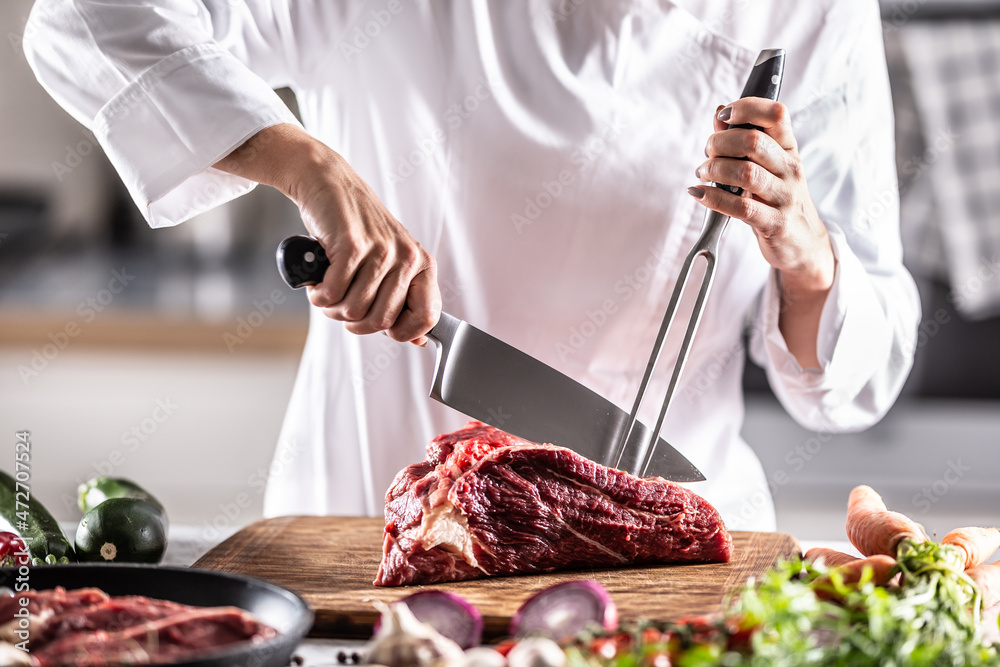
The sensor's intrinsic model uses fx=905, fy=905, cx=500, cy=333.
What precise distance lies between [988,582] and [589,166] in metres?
0.91

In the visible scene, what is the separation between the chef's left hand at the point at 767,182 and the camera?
1356mm

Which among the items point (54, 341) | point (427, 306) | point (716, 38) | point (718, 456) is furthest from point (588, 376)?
point (54, 341)

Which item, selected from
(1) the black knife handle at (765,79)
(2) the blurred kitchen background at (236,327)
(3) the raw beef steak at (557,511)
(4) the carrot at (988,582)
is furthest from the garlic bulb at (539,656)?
(2) the blurred kitchen background at (236,327)

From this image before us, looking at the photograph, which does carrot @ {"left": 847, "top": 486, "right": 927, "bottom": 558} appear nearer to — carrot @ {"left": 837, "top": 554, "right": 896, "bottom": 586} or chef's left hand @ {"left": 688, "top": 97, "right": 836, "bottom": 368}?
carrot @ {"left": 837, "top": 554, "right": 896, "bottom": 586}

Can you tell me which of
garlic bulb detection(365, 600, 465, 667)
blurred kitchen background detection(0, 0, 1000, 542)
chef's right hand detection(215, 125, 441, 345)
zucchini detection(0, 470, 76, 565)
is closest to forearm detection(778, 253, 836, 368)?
chef's right hand detection(215, 125, 441, 345)

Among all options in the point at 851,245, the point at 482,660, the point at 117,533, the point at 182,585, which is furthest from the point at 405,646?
the point at 851,245

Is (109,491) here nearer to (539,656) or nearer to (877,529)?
(539,656)

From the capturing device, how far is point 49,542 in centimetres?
135

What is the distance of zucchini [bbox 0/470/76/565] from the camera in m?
1.33

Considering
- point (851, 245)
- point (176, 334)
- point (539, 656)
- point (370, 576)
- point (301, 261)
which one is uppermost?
point (851, 245)

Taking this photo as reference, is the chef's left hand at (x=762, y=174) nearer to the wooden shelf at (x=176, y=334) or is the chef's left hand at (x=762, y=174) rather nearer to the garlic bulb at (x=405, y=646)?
the garlic bulb at (x=405, y=646)

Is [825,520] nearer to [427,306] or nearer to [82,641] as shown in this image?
[427,306]

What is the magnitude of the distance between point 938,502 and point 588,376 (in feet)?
6.37

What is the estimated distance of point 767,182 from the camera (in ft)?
4.51
